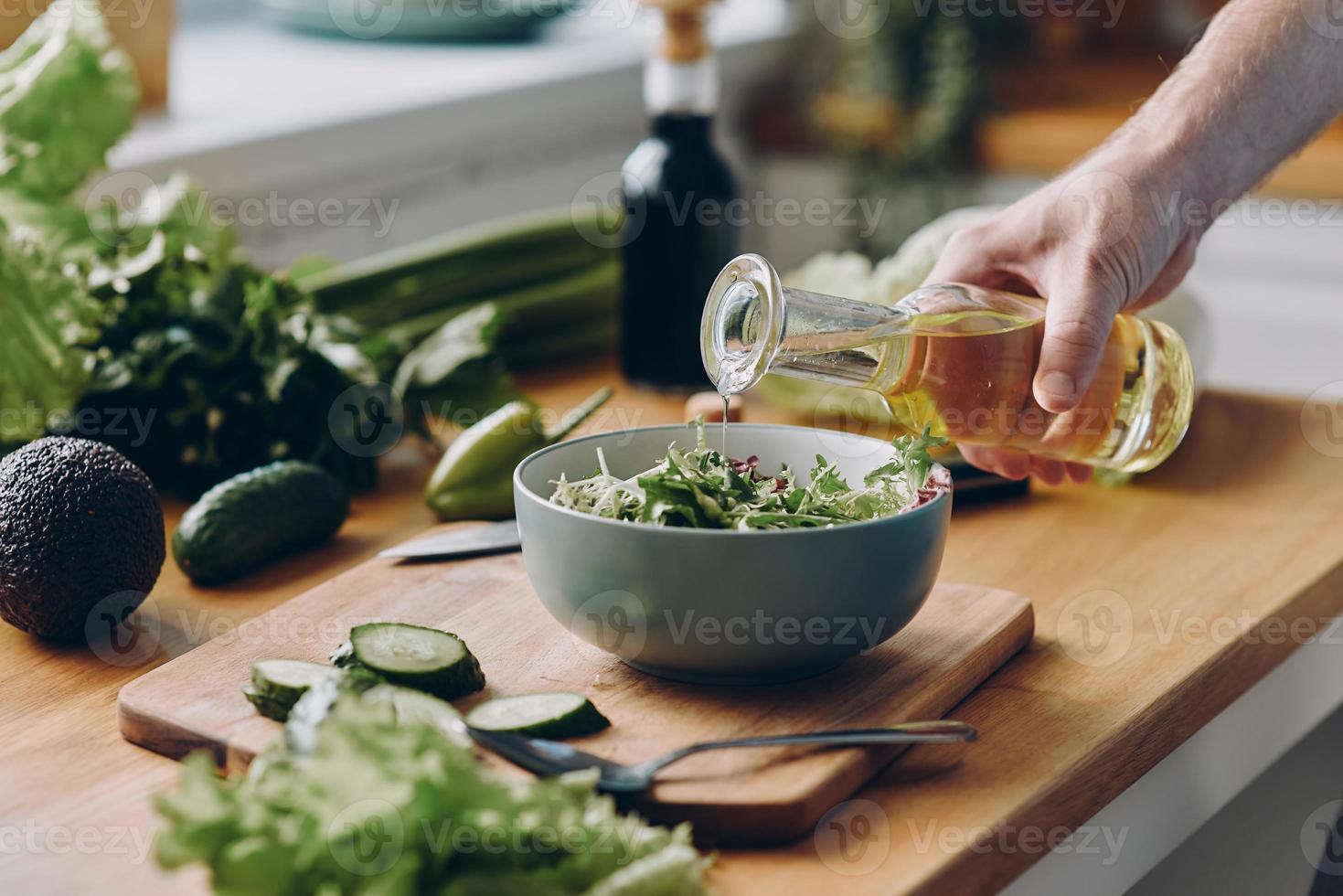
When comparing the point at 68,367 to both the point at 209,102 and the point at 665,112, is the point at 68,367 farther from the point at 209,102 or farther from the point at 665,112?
the point at 209,102

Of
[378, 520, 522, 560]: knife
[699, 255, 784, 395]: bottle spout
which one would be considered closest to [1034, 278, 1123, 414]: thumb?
[699, 255, 784, 395]: bottle spout

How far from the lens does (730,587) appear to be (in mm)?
979

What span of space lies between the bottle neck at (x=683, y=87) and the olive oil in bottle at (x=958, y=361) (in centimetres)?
71

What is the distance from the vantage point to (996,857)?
0.92m

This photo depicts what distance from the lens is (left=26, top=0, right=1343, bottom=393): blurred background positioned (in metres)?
2.44
